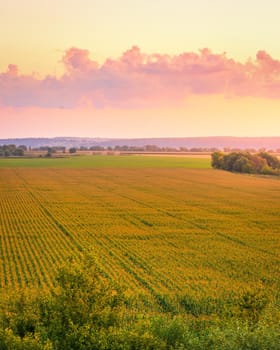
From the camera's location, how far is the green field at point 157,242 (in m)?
34.6

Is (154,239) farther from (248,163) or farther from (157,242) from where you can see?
(248,163)

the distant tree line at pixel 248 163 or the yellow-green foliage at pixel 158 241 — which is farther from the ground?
the distant tree line at pixel 248 163

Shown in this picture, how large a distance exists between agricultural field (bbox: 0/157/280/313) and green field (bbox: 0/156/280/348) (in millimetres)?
91

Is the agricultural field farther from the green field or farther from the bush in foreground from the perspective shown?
the bush in foreground

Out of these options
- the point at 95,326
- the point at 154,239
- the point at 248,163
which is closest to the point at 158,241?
the point at 154,239

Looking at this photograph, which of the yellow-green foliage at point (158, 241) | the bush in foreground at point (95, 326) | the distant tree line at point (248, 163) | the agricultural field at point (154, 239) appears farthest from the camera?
the distant tree line at point (248, 163)

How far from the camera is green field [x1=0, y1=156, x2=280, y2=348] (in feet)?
113

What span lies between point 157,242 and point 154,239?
150cm

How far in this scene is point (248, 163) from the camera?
157 m

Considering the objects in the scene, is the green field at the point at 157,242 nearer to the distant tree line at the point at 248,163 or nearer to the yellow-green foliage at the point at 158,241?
the yellow-green foliage at the point at 158,241

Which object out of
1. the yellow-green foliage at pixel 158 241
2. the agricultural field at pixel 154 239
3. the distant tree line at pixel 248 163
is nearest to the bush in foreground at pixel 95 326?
the yellow-green foliage at pixel 158 241

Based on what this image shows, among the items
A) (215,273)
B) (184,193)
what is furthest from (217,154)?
(215,273)

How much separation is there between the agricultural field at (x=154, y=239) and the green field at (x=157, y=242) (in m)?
0.09

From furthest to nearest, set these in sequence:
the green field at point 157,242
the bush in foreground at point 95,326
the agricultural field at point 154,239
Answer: the agricultural field at point 154,239, the green field at point 157,242, the bush in foreground at point 95,326
